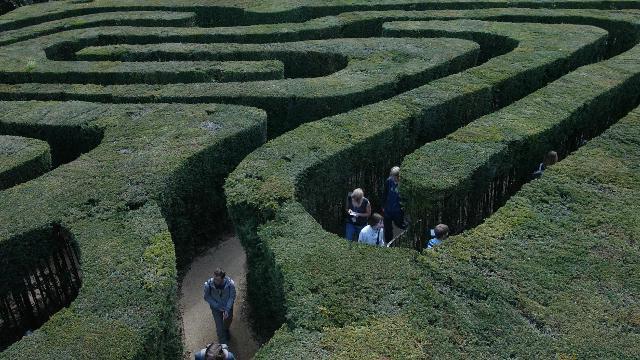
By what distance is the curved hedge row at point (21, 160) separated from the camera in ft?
36.6

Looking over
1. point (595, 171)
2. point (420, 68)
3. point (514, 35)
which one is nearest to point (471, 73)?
point (420, 68)

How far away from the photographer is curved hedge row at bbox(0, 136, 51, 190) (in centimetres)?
1116

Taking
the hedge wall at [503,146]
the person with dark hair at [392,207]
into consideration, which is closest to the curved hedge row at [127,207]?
the person with dark hair at [392,207]

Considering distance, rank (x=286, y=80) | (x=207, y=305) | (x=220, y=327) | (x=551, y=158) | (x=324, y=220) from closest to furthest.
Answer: (x=220, y=327)
(x=207, y=305)
(x=551, y=158)
(x=324, y=220)
(x=286, y=80)

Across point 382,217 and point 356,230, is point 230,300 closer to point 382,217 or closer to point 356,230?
point 356,230

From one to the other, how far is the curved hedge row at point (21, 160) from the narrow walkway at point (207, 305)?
3.55m

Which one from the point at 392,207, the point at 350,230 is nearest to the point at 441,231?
the point at 350,230

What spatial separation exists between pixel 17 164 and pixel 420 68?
9.65m

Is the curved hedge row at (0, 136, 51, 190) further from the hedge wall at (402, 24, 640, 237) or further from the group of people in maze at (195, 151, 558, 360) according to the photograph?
the hedge wall at (402, 24, 640, 237)

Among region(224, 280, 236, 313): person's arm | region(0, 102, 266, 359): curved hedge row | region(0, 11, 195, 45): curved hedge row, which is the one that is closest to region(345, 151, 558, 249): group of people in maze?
region(224, 280, 236, 313): person's arm

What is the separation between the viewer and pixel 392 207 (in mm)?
11516

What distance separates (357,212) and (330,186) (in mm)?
721

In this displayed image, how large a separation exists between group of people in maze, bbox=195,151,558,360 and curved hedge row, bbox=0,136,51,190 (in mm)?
4374

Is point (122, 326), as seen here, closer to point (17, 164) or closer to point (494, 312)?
point (494, 312)
